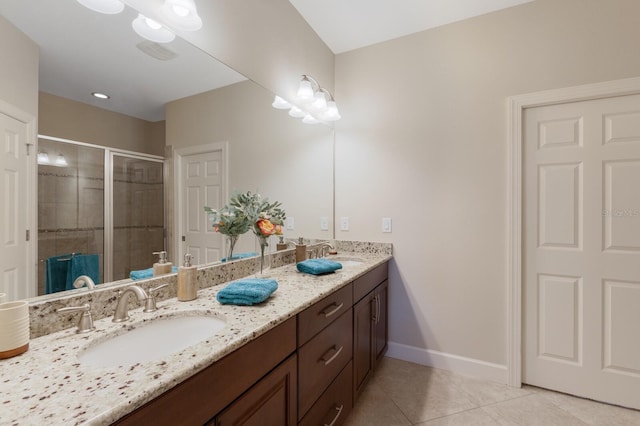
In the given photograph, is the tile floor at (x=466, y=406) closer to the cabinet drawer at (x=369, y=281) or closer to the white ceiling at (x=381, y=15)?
the cabinet drawer at (x=369, y=281)

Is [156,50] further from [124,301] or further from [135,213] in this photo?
[124,301]

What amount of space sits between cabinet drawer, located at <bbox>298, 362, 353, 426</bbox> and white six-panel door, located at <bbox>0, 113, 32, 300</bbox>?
3.51ft

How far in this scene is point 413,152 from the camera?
2377mm

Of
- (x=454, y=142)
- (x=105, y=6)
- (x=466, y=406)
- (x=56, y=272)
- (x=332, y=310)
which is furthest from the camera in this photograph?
(x=454, y=142)

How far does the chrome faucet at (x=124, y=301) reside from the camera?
39.4 inches

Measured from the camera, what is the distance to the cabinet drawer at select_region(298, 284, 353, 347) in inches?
47.8

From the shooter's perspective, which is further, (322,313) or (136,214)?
(322,313)

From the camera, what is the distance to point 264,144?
2021mm

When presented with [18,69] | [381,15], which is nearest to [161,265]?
[18,69]

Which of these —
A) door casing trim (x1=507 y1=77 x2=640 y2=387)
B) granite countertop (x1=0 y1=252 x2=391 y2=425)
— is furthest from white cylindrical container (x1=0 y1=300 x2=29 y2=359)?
door casing trim (x1=507 y1=77 x2=640 y2=387)

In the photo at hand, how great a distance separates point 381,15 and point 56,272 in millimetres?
2470

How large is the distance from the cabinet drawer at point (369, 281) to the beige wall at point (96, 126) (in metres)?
1.28

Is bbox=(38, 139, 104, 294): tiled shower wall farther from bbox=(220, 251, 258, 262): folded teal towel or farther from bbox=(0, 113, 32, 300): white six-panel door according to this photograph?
bbox=(220, 251, 258, 262): folded teal towel

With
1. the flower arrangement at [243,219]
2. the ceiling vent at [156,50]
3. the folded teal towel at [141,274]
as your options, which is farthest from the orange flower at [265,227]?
the ceiling vent at [156,50]
